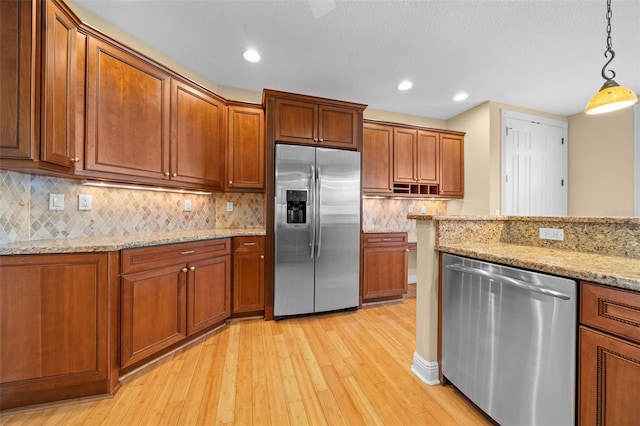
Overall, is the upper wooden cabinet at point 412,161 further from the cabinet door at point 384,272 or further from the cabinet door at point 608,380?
the cabinet door at point 608,380

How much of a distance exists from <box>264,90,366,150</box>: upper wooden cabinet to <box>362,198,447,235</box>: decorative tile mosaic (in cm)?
130

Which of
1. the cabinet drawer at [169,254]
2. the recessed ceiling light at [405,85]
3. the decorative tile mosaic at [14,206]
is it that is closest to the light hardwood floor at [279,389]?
the cabinet drawer at [169,254]

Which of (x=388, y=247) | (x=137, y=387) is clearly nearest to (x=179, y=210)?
(x=137, y=387)

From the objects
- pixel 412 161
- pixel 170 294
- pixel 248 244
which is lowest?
pixel 170 294

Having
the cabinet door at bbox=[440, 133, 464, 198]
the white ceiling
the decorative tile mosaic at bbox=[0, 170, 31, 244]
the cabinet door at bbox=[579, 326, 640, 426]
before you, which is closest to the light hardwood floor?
the cabinet door at bbox=[579, 326, 640, 426]

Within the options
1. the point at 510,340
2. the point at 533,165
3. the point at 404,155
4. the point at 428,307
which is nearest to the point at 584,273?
the point at 510,340

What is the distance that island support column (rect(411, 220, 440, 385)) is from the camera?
173 centimetres

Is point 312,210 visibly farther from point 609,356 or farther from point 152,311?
point 609,356

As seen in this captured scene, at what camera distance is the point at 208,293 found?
2.36m

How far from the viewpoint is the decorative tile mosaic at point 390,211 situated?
405cm

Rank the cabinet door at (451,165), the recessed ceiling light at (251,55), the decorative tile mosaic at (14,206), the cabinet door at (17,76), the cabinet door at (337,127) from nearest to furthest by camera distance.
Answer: the cabinet door at (17,76), the decorative tile mosaic at (14,206), the recessed ceiling light at (251,55), the cabinet door at (337,127), the cabinet door at (451,165)

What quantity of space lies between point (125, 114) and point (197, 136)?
2.14ft

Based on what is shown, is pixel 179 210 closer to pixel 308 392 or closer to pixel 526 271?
pixel 308 392

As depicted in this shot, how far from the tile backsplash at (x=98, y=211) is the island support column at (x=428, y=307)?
2.34 m
